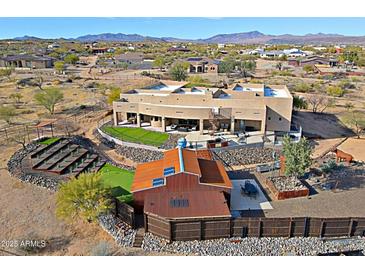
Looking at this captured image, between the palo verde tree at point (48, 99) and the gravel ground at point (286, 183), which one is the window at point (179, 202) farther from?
the palo verde tree at point (48, 99)

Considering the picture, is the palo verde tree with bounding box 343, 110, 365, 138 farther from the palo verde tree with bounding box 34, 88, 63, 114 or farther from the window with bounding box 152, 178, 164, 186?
the palo verde tree with bounding box 34, 88, 63, 114

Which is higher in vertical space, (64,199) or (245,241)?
(64,199)

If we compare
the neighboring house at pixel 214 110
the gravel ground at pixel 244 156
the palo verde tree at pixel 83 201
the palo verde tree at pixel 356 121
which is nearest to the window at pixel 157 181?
the palo verde tree at pixel 83 201

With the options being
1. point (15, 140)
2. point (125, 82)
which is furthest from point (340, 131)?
point (125, 82)

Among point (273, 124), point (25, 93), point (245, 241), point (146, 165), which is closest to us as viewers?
point (245, 241)

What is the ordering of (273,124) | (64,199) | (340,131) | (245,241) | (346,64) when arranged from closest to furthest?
(245,241)
(64,199)
(273,124)
(340,131)
(346,64)

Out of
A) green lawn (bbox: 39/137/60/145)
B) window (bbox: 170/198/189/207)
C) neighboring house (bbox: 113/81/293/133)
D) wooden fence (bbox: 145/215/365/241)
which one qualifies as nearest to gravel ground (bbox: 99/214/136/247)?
wooden fence (bbox: 145/215/365/241)

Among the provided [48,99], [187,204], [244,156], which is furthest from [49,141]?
[187,204]

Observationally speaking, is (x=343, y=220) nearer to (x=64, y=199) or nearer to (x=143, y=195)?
(x=143, y=195)
